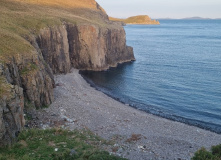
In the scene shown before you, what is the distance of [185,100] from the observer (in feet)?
158

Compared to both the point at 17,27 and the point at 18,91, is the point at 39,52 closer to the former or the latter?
the point at 17,27

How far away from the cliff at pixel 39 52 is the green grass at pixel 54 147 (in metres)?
1.29

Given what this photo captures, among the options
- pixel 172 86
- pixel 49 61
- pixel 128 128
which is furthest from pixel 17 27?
pixel 172 86

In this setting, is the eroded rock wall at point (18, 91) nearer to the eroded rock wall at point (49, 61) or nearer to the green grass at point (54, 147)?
the eroded rock wall at point (49, 61)

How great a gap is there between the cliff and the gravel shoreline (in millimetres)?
3874

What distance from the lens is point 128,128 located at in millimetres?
32031

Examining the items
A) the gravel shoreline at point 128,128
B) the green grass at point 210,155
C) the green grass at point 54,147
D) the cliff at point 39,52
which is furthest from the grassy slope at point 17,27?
the green grass at point 210,155

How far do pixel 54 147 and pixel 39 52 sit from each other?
27.3m

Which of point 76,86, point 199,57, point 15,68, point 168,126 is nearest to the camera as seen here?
point 15,68

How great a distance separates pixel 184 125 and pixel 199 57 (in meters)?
56.4

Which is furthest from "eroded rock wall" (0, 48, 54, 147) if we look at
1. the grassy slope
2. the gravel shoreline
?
the gravel shoreline

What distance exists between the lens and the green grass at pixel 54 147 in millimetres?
18281

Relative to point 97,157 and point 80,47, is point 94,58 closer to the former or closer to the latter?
point 80,47

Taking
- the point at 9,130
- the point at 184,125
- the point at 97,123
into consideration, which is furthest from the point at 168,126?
the point at 9,130
